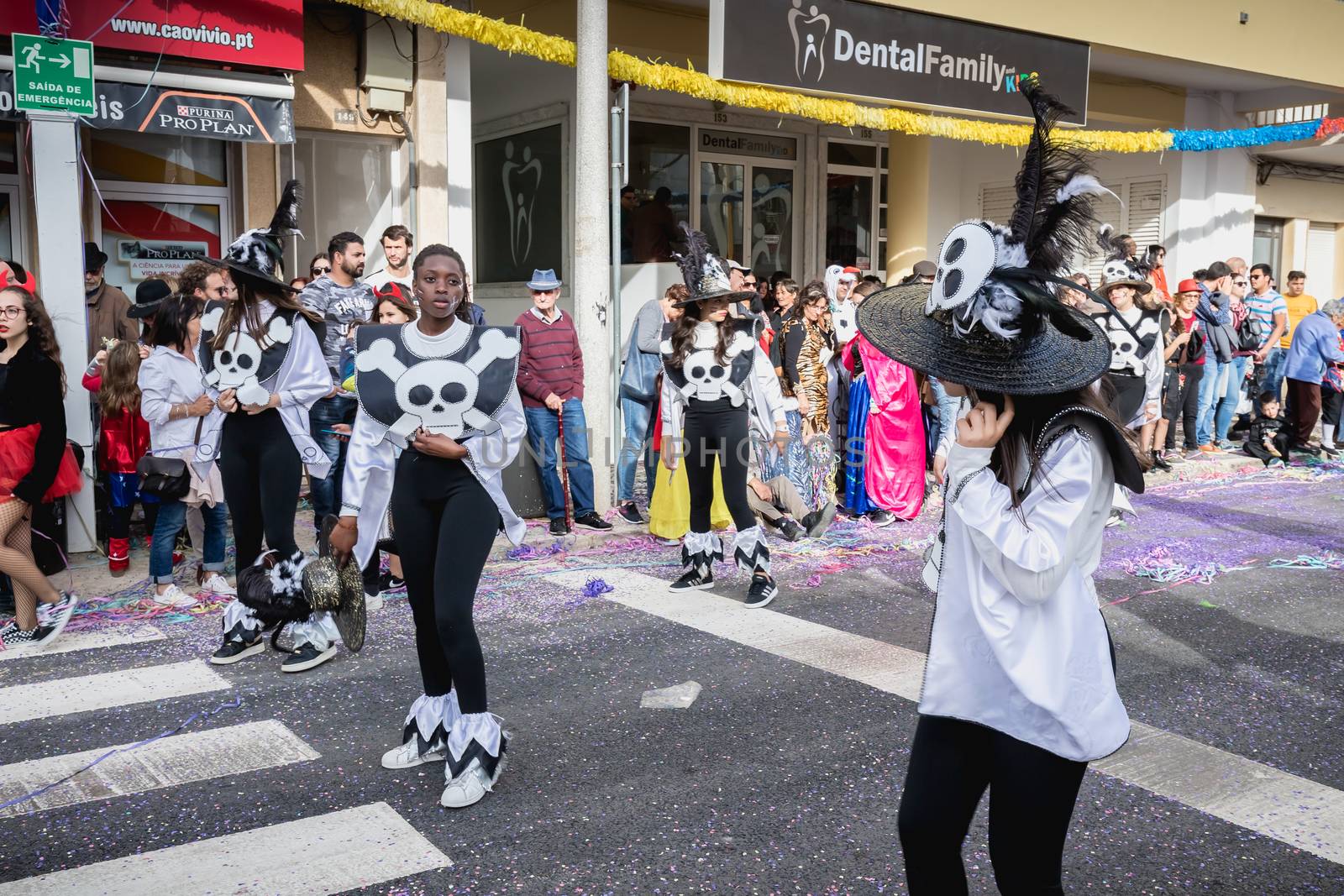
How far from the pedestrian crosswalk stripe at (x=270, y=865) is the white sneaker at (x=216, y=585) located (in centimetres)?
351

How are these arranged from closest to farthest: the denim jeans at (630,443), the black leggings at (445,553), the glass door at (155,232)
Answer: the black leggings at (445,553)
the denim jeans at (630,443)
the glass door at (155,232)

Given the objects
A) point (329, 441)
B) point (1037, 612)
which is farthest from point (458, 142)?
point (1037, 612)

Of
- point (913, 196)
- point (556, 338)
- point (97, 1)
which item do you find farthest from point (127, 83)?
point (913, 196)

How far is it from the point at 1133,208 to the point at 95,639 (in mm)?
17509

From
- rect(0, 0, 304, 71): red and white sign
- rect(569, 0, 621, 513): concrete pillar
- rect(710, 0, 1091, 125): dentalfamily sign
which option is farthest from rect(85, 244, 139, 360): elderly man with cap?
rect(710, 0, 1091, 125): dentalfamily sign

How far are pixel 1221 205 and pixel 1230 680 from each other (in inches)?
623

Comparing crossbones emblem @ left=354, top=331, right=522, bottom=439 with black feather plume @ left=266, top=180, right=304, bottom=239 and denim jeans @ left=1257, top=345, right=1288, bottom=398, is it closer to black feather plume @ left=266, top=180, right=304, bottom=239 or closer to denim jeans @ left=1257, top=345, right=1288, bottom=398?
black feather plume @ left=266, top=180, right=304, bottom=239

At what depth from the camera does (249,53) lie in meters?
9.84

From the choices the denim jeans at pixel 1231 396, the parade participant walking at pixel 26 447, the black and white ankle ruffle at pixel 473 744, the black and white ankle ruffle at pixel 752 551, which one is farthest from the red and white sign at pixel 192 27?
the denim jeans at pixel 1231 396

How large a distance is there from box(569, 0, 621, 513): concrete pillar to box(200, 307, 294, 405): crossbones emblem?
12.6ft

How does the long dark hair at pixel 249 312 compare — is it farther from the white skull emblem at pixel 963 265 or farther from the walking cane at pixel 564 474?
the white skull emblem at pixel 963 265

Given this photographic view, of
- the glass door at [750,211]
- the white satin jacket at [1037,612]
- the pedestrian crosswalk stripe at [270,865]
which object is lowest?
the pedestrian crosswalk stripe at [270,865]

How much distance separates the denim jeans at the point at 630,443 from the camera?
1020 cm

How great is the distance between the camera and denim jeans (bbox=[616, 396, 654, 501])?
33.4ft
